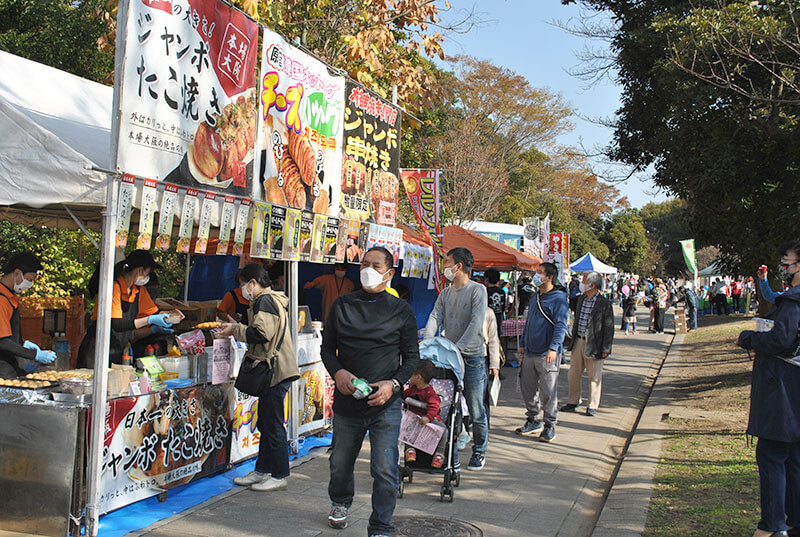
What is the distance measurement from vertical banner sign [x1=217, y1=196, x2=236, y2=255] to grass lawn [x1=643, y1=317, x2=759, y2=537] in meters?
4.07

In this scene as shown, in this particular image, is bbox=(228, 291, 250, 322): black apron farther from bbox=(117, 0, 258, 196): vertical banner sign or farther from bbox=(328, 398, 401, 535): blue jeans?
bbox=(328, 398, 401, 535): blue jeans

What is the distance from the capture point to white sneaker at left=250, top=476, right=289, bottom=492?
604 centimetres

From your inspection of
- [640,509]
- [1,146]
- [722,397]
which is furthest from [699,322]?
[1,146]

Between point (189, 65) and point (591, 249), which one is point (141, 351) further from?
point (591, 249)

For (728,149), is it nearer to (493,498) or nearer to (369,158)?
(369,158)

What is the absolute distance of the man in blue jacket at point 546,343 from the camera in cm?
829

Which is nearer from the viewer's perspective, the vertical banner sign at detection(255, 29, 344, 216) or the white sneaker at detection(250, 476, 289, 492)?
the white sneaker at detection(250, 476, 289, 492)

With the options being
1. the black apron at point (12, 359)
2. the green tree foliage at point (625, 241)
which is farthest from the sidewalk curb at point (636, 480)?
the green tree foliage at point (625, 241)

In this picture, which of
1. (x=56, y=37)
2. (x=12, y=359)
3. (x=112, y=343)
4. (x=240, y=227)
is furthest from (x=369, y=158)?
(x=56, y=37)

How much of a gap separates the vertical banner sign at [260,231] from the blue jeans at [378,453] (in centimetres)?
226

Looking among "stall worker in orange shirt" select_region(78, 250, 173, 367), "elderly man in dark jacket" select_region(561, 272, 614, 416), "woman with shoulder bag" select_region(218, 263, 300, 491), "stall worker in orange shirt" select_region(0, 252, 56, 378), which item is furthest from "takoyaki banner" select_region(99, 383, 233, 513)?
"elderly man in dark jacket" select_region(561, 272, 614, 416)

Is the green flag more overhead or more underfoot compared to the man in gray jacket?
more overhead

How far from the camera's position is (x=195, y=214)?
19.3 feet

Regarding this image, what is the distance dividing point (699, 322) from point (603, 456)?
27.8 m
